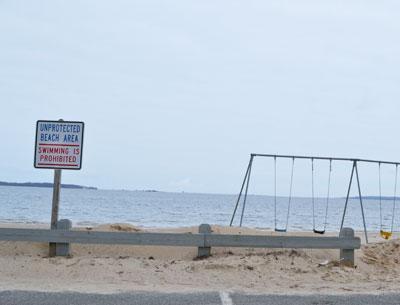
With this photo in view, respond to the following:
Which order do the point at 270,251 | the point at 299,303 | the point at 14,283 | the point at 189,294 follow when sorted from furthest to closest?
the point at 270,251 < the point at 14,283 < the point at 189,294 < the point at 299,303

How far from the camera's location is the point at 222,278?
9062 millimetres

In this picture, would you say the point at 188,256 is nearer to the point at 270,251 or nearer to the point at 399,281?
the point at 270,251

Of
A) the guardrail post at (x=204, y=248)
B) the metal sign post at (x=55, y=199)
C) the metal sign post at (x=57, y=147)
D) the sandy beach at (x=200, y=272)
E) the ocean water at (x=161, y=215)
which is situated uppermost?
the metal sign post at (x=57, y=147)

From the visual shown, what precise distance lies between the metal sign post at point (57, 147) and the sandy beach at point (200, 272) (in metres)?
1.31

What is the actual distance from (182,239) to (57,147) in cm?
294

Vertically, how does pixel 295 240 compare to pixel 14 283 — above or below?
above

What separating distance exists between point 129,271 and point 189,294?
180 cm

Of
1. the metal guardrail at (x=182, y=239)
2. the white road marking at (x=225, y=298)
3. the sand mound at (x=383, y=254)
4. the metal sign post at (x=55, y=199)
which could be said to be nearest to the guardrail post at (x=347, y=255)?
the metal guardrail at (x=182, y=239)

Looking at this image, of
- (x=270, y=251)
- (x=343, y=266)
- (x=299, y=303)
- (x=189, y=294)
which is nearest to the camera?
(x=299, y=303)

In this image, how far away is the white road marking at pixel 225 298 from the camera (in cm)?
729

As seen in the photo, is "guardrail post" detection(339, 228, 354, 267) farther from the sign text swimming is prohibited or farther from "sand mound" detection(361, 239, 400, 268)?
the sign text swimming is prohibited

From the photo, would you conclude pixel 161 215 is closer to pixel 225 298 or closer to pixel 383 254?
pixel 383 254

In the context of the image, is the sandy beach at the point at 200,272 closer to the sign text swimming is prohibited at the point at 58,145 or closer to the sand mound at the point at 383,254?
the sand mound at the point at 383,254

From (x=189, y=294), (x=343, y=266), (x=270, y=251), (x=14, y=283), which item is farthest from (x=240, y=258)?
(x=14, y=283)
